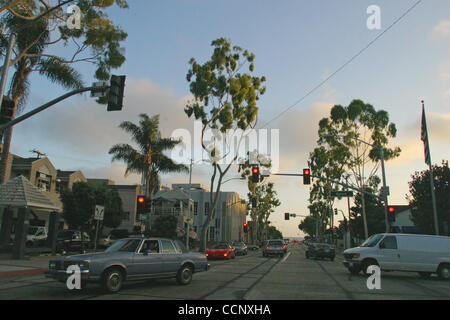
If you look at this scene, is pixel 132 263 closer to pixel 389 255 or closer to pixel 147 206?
pixel 147 206

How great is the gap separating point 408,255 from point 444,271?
1.65 metres

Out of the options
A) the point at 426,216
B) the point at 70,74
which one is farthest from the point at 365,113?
the point at 70,74

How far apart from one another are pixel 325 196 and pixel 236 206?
30.5 m

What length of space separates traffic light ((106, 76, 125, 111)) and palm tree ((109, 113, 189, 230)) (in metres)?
21.4

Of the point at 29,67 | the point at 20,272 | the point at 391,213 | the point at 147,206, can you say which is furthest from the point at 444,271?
the point at 29,67

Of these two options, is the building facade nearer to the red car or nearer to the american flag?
the red car

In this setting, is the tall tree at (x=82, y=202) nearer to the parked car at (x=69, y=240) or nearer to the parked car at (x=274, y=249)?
the parked car at (x=69, y=240)

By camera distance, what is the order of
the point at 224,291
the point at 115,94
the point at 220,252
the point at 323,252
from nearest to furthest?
1. the point at 224,291
2. the point at 115,94
3. the point at 220,252
4. the point at 323,252

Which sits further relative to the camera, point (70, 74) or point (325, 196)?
point (325, 196)

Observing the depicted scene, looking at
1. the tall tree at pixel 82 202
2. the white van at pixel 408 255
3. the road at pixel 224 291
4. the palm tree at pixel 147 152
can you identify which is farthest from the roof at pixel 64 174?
the white van at pixel 408 255

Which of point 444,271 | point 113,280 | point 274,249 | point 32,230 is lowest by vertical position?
point 274,249

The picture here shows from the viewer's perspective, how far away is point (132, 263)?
34.5 feet
